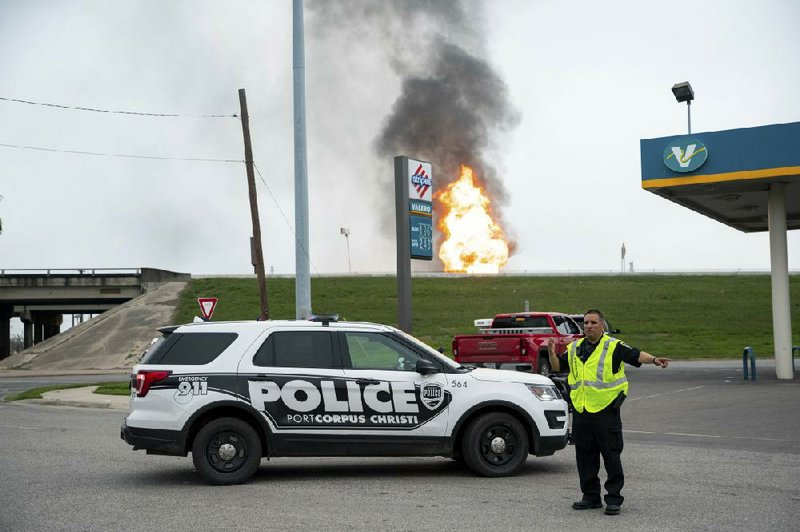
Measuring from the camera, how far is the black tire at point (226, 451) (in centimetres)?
1012

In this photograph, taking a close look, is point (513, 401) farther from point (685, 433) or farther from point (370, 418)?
point (685, 433)

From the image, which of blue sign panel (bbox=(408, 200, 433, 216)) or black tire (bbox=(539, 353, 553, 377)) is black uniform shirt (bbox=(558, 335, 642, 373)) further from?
black tire (bbox=(539, 353, 553, 377))

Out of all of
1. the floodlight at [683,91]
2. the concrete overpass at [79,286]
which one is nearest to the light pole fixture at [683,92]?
the floodlight at [683,91]

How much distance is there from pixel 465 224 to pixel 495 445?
1223 inches

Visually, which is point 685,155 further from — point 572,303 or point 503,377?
point 572,303

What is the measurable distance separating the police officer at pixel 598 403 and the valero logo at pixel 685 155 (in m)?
17.8

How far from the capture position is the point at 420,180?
2417 cm

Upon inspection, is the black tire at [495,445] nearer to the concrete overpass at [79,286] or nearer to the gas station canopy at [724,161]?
the gas station canopy at [724,161]

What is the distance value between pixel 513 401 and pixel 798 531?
357 centimetres

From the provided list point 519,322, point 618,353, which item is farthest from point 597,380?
point 519,322

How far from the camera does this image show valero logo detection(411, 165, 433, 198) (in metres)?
24.0

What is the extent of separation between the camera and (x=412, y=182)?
2392cm

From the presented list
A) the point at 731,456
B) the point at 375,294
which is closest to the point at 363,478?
the point at 731,456

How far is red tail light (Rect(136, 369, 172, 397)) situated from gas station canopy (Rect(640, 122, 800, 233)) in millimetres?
18204
